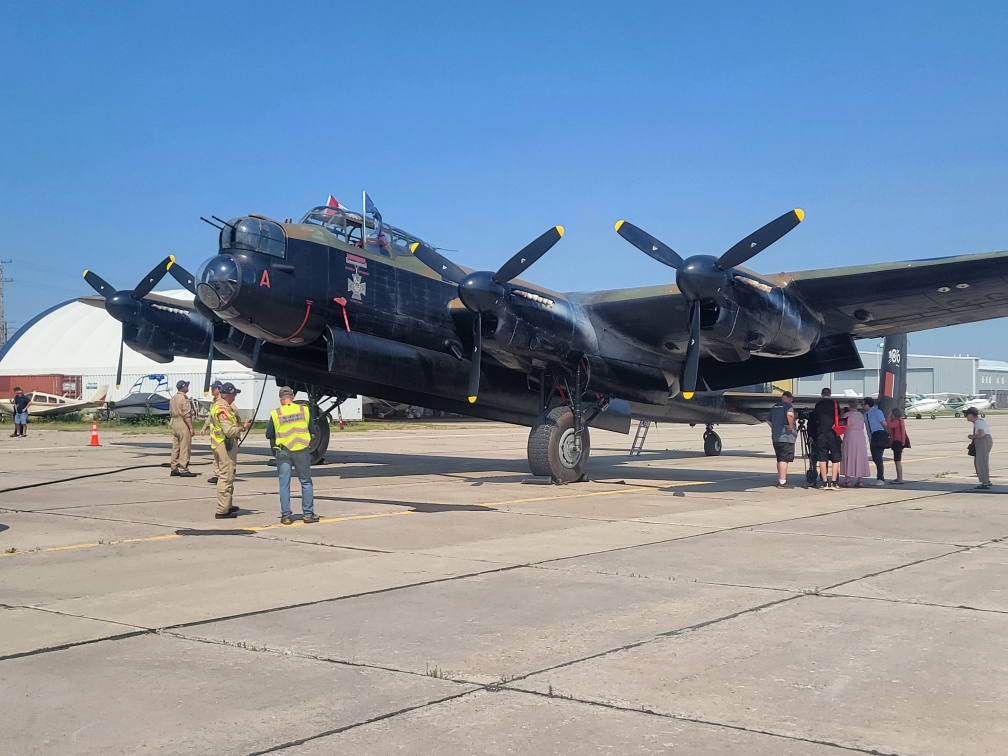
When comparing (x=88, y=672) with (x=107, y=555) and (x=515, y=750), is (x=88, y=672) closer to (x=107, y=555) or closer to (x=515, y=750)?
(x=515, y=750)

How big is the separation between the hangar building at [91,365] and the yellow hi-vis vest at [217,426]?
115 feet

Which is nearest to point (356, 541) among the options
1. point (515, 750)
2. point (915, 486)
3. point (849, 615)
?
point (849, 615)

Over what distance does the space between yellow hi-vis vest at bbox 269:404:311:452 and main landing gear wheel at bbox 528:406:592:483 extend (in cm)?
655

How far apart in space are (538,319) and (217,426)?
21.3 feet

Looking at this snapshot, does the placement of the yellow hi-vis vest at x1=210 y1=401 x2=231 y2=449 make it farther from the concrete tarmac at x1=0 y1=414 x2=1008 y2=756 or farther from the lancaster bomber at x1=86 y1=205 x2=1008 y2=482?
the lancaster bomber at x1=86 y1=205 x2=1008 y2=482

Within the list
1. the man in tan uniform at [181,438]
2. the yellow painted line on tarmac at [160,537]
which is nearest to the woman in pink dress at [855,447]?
the yellow painted line on tarmac at [160,537]

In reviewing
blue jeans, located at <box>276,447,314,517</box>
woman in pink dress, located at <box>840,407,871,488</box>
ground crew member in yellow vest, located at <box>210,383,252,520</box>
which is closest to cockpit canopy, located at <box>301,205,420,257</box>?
ground crew member in yellow vest, located at <box>210,383,252,520</box>

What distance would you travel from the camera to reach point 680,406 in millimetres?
22125

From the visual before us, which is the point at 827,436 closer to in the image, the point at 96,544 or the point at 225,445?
the point at 225,445

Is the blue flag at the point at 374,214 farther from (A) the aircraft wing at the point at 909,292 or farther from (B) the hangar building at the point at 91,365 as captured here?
(B) the hangar building at the point at 91,365

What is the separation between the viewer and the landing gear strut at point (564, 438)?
56.7 feet

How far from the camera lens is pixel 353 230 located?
17172 millimetres

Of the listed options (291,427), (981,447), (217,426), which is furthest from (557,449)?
(981,447)

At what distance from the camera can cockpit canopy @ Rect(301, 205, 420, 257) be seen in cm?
1689
